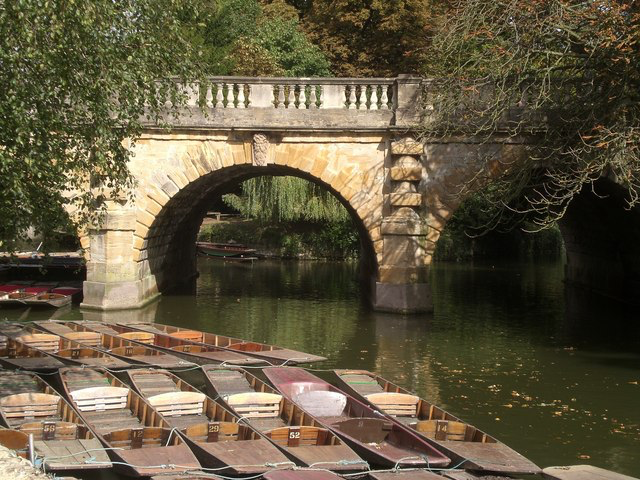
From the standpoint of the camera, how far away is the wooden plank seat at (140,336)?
12.8m

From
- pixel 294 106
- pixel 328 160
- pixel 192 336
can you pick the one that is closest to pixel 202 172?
pixel 294 106

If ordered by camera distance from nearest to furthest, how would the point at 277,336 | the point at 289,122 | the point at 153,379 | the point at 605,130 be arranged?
the point at 153,379, the point at 605,130, the point at 277,336, the point at 289,122

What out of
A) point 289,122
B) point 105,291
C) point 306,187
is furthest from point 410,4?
point 105,291

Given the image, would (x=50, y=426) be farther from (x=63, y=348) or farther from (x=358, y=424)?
(x=63, y=348)

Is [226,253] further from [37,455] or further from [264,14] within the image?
[37,455]

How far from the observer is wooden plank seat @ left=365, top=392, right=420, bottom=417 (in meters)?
8.97

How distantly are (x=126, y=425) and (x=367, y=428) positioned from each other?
7.68 feet

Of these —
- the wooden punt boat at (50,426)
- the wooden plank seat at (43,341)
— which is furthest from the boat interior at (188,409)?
the wooden plank seat at (43,341)

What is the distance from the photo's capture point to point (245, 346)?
12227 mm

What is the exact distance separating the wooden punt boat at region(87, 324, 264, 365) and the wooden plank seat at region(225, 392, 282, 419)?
2301 millimetres

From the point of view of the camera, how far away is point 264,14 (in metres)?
31.8

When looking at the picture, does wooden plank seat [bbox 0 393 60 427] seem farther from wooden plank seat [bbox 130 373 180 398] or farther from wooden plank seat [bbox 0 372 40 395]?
wooden plank seat [bbox 130 373 180 398]

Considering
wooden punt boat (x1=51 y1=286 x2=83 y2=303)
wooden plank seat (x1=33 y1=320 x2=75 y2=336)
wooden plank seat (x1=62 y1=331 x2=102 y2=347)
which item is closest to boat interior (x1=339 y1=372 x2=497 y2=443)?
wooden plank seat (x1=62 y1=331 x2=102 y2=347)

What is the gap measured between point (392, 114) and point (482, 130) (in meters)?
1.66
